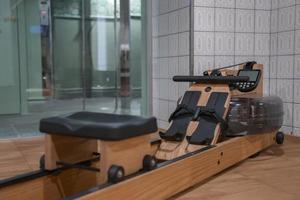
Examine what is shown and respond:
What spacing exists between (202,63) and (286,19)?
68cm

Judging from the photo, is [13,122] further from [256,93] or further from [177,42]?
[256,93]

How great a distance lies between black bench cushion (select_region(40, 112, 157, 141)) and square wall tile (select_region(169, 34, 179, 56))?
5.13 ft

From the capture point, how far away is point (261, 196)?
4.42 ft

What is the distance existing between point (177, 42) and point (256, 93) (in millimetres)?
818

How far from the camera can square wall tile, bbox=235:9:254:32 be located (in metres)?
2.58

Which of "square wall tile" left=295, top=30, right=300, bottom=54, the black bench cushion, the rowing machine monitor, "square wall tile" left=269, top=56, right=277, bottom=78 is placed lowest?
the black bench cushion

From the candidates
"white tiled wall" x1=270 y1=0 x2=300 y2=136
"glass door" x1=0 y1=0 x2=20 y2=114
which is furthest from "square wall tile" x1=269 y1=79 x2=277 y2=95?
"glass door" x1=0 y1=0 x2=20 y2=114

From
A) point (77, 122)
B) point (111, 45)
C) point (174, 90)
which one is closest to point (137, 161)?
point (77, 122)

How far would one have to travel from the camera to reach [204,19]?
8.17 feet

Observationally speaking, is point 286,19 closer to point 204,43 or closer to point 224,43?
point 224,43

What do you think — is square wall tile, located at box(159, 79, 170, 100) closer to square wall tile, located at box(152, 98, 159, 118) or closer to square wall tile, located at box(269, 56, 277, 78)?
square wall tile, located at box(152, 98, 159, 118)

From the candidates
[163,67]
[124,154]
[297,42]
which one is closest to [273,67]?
[297,42]

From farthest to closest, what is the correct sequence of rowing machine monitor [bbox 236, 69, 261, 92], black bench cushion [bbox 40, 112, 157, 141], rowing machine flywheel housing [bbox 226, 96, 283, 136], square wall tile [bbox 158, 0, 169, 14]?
square wall tile [bbox 158, 0, 169, 14] < rowing machine monitor [bbox 236, 69, 261, 92] < rowing machine flywheel housing [bbox 226, 96, 283, 136] < black bench cushion [bbox 40, 112, 157, 141]

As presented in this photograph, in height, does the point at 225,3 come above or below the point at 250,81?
above
